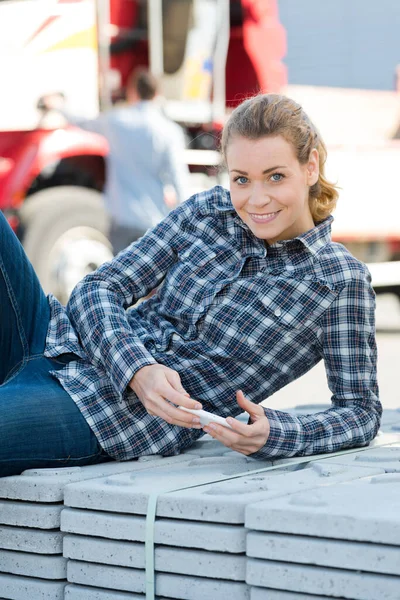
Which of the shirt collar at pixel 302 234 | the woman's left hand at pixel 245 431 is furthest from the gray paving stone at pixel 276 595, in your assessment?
the shirt collar at pixel 302 234

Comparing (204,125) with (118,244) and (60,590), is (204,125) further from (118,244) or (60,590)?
(60,590)

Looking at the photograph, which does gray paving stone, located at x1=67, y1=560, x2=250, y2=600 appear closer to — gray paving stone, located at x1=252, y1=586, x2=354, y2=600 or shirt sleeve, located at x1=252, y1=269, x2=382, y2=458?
gray paving stone, located at x1=252, y1=586, x2=354, y2=600

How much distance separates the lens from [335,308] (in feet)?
9.62

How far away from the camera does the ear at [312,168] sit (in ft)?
9.81

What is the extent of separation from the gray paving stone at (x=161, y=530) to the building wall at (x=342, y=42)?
6824 millimetres

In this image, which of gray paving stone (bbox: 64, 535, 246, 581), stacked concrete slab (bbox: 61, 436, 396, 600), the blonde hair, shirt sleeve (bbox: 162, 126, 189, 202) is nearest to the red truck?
shirt sleeve (bbox: 162, 126, 189, 202)

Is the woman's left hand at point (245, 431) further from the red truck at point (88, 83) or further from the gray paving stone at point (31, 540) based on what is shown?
the red truck at point (88, 83)

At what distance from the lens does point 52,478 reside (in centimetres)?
270

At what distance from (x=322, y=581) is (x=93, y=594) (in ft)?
1.92

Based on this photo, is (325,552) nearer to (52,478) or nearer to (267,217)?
(52,478)

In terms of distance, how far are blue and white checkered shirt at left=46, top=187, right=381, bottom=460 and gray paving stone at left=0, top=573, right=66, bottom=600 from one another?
0.43 metres

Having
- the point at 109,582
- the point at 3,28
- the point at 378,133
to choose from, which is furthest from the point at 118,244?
the point at 109,582

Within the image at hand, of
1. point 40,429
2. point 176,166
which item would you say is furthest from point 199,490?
point 176,166

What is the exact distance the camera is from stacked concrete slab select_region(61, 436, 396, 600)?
92.8 inches
